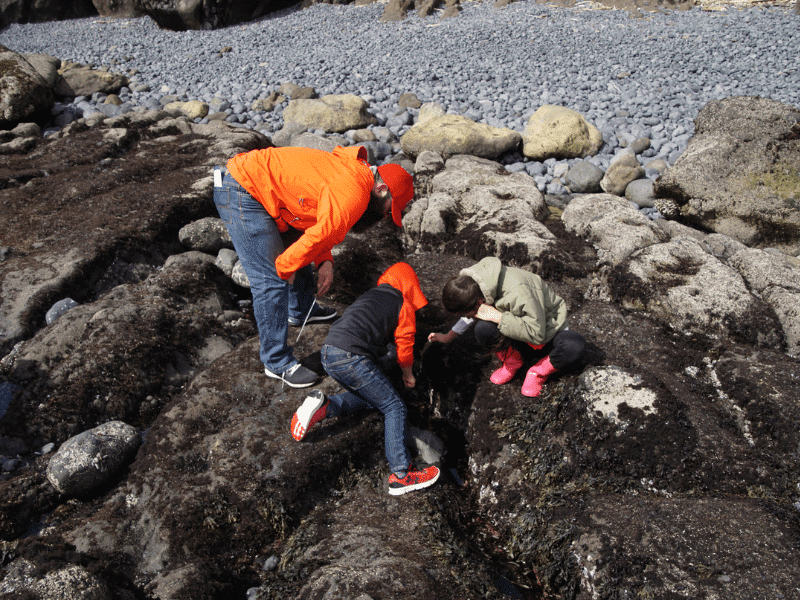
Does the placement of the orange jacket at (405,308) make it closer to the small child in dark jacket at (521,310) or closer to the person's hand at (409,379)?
the person's hand at (409,379)

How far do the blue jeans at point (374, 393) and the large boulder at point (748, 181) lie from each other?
16.4 ft

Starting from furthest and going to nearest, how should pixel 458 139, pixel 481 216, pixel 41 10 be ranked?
pixel 41 10
pixel 458 139
pixel 481 216

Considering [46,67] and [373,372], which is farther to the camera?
[46,67]

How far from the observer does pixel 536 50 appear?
1099 cm

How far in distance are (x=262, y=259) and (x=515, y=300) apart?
175 centimetres

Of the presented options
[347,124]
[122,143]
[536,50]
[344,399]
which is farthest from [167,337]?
[536,50]

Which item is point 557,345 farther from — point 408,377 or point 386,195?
point 386,195

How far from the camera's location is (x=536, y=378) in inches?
135

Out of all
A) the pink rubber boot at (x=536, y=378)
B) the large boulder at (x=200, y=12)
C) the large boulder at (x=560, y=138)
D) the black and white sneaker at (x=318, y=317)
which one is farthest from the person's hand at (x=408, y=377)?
the large boulder at (x=200, y=12)

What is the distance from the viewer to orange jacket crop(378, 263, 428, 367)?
11.3ft

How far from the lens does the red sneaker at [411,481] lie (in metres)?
3.07

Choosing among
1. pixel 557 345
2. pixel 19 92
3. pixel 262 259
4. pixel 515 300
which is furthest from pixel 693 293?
pixel 19 92

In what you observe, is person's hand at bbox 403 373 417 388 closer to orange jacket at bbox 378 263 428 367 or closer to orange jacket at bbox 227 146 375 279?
orange jacket at bbox 378 263 428 367

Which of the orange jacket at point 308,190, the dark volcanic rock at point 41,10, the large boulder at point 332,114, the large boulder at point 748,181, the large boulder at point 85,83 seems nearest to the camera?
the orange jacket at point 308,190
